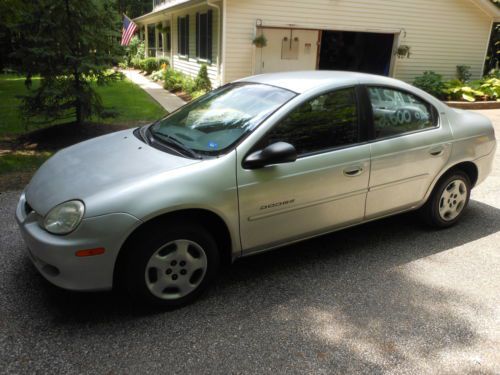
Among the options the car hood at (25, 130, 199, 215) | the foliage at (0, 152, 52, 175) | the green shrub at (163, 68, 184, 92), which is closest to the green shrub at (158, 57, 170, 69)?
the green shrub at (163, 68, 184, 92)

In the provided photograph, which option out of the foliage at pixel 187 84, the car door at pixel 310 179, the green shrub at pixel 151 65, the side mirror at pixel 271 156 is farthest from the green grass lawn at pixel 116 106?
the side mirror at pixel 271 156

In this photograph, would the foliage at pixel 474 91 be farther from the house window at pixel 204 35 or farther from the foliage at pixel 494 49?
the house window at pixel 204 35

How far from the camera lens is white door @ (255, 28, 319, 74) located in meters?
13.6

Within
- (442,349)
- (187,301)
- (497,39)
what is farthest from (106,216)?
(497,39)

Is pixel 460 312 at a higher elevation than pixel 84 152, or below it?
below

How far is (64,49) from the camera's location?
309 inches

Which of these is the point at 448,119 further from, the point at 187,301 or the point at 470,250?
the point at 187,301

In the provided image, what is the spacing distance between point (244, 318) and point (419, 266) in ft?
5.71

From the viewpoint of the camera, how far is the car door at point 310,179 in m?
3.21

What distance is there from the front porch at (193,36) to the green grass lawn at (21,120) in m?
2.35

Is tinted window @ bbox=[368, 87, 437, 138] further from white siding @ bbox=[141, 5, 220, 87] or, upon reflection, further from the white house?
white siding @ bbox=[141, 5, 220, 87]

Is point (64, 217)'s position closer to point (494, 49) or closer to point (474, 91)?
point (474, 91)

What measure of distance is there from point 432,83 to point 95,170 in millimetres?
14137

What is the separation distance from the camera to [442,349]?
2.77 meters
